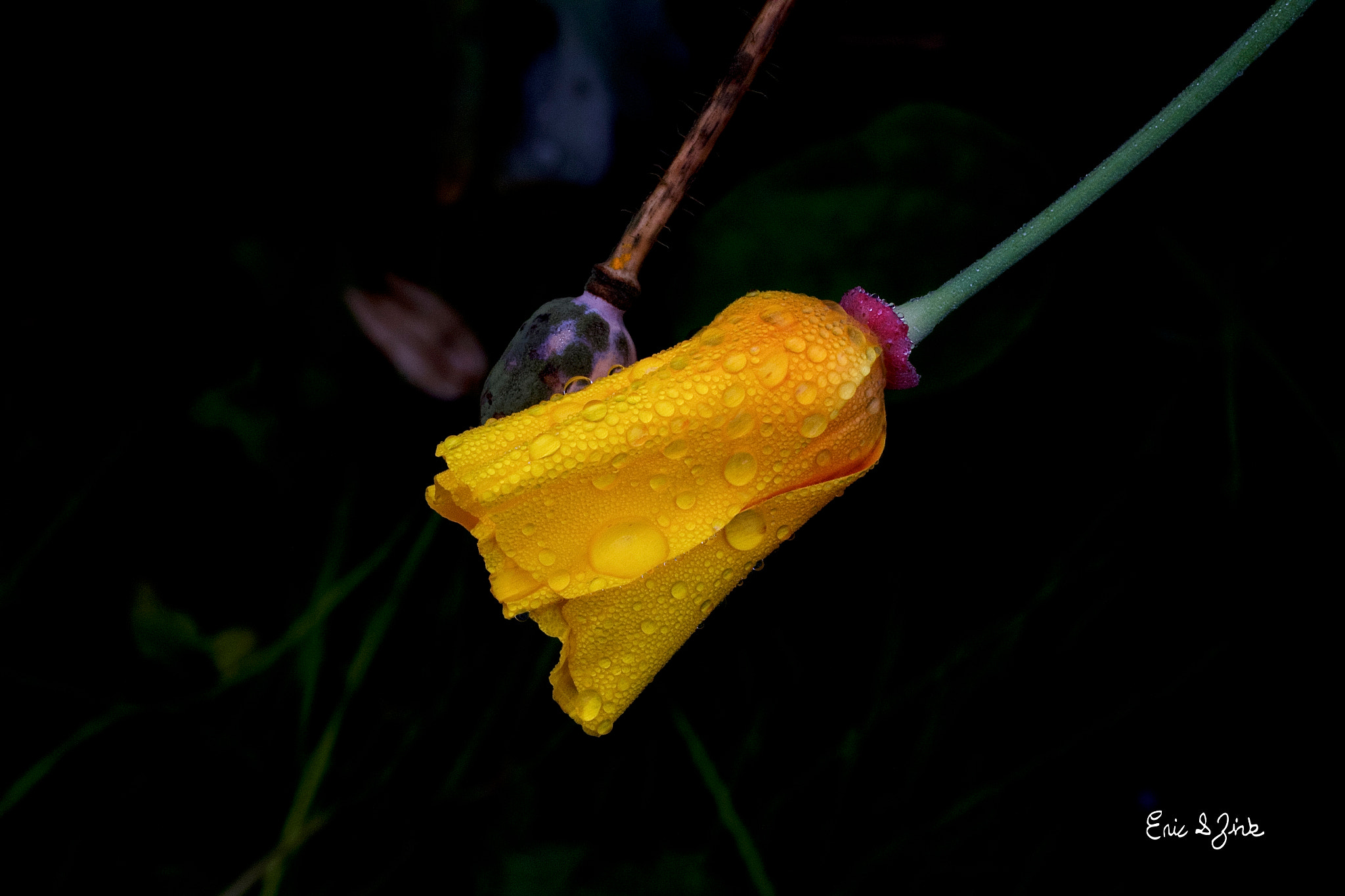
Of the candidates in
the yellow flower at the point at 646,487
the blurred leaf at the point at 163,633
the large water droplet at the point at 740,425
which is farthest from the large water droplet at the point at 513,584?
the blurred leaf at the point at 163,633

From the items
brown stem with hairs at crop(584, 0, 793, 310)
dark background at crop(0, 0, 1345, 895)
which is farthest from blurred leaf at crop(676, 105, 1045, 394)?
brown stem with hairs at crop(584, 0, 793, 310)

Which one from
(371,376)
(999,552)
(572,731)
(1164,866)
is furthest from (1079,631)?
(371,376)

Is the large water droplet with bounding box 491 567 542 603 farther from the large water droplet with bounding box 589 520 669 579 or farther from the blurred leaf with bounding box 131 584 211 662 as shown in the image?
the blurred leaf with bounding box 131 584 211 662

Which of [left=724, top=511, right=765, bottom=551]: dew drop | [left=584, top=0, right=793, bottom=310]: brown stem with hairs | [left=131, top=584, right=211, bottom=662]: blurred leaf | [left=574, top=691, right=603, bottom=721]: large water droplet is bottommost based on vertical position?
[left=131, top=584, right=211, bottom=662]: blurred leaf
